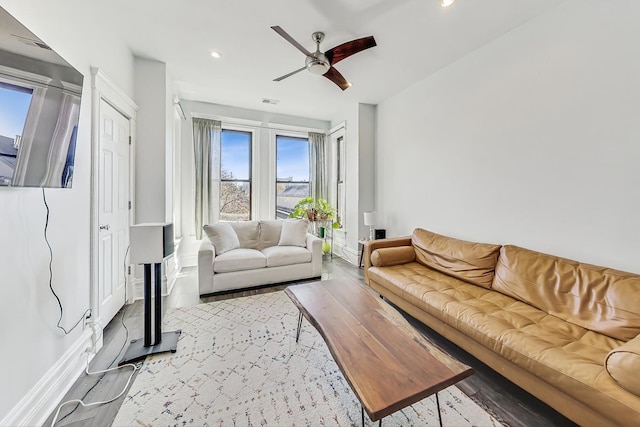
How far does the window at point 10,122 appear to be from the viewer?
1083 millimetres

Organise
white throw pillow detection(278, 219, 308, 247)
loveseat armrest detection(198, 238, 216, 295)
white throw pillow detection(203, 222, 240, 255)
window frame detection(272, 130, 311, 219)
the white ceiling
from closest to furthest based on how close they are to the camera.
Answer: the white ceiling < loveseat armrest detection(198, 238, 216, 295) < white throw pillow detection(203, 222, 240, 255) < white throw pillow detection(278, 219, 308, 247) < window frame detection(272, 130, 311, 219)

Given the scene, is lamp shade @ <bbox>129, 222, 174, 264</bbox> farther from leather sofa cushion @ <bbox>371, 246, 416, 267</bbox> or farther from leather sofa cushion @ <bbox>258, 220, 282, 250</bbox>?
leather sofa cushion @ <bbox>371, 246, 416, 267</bbox>

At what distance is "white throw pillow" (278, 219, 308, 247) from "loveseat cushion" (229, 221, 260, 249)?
386mm

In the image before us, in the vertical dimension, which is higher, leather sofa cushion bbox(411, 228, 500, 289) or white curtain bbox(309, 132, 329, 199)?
white curtain bbox(309, 132, 329, 199)

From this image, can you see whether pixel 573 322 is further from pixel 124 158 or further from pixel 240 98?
pixel 240 98

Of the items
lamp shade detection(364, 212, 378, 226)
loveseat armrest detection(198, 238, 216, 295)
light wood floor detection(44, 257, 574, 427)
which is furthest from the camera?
lamp shade detection(364, 212, 378, 226)

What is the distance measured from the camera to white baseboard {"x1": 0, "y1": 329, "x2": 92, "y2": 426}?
126 cm

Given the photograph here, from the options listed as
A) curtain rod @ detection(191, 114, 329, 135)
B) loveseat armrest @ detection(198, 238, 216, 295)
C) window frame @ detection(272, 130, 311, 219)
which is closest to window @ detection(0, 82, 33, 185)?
loveseat armrest @ detection(198, 238, 216, 295)

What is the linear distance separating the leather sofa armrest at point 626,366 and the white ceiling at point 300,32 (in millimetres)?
2602

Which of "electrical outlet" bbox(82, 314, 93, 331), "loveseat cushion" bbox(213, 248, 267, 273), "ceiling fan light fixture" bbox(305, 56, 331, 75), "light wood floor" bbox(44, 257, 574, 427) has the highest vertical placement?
"ceiling fan light fixture" bbox(305, 56, 331, 75)

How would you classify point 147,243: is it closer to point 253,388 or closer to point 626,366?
point 253,388

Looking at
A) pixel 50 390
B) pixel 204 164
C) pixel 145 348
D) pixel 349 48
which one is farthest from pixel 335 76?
pixel 50 390

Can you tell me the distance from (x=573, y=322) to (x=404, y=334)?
1265 mm

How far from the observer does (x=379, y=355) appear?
1.30 meters
